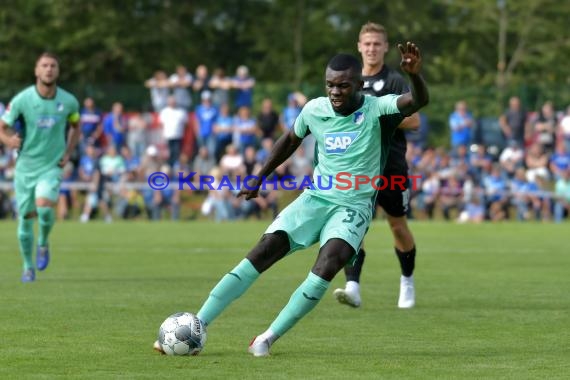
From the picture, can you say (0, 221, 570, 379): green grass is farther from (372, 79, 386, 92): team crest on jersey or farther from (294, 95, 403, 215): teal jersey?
(372, 79, 386, 92): team crest on jersey

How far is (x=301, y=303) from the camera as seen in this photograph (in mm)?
8273

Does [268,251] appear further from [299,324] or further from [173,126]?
[173,126]

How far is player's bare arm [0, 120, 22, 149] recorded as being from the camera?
13.6 metres

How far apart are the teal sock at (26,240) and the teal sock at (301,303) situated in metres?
6.23

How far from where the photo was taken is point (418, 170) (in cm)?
2906

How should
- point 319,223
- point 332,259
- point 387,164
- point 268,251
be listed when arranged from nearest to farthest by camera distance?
1. point 332,259
2. point 268,251
3. point 319,223
4. point 387,164

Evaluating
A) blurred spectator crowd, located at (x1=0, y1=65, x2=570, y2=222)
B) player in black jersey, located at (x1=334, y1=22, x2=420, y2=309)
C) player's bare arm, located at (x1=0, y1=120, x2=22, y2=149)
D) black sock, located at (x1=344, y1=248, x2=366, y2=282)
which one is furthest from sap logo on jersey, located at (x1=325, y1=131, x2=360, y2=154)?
blurred spectator crowd, located at (x1=0, y1=65, x2=570, y2=222)

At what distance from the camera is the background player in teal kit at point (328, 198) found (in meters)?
8.33

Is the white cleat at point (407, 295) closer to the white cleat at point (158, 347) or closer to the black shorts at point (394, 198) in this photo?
the black shorts at point (394, 198)

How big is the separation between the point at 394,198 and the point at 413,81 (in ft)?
10.5

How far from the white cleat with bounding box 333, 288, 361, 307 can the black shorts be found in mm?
822

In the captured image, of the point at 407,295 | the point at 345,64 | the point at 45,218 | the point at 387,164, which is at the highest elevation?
the point at 345,64

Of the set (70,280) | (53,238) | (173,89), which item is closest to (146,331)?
(70,280)

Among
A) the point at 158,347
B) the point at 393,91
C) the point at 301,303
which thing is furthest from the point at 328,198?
the point at 393,91
